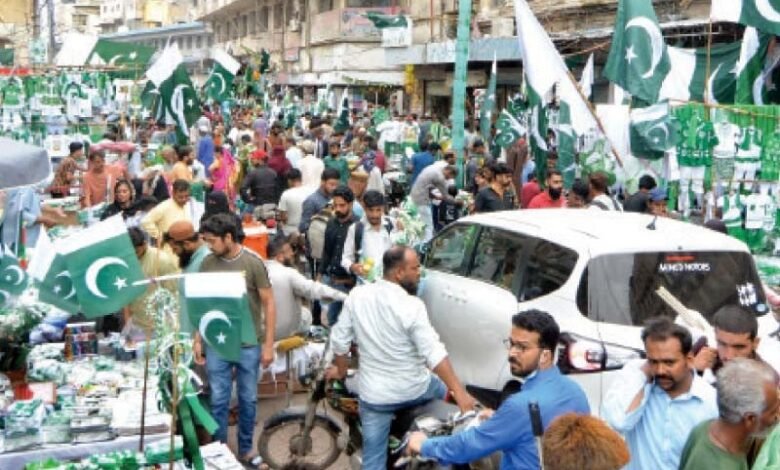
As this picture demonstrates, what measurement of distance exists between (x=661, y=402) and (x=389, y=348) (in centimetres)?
183

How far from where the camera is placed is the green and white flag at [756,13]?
10.5m

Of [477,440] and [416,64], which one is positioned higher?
[416,64]

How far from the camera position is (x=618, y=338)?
5914mm

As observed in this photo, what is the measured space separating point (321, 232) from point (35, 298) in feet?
9.97

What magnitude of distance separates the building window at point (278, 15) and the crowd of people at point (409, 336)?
4004cm

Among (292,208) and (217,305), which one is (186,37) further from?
(217,305)

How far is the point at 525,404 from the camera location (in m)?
3.94

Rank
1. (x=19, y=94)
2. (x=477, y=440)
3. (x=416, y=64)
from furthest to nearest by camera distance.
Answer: (x=416, y=64) < (x=19, y=94) < (x=477, y=440)

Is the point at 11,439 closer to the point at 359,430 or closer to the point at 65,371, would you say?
the point at 65,371

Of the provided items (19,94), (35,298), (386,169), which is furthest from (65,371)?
(19,94)

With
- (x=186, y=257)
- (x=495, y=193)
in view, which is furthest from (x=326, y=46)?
(x=186, y=257)

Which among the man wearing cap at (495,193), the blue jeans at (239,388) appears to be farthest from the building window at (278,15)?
the blue jeans at (239,388)

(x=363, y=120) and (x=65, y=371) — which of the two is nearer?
(x=65, y=371)

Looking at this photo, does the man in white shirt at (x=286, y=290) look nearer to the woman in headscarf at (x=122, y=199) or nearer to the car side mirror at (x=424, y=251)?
the car side mirror at (x=424, y=251)
